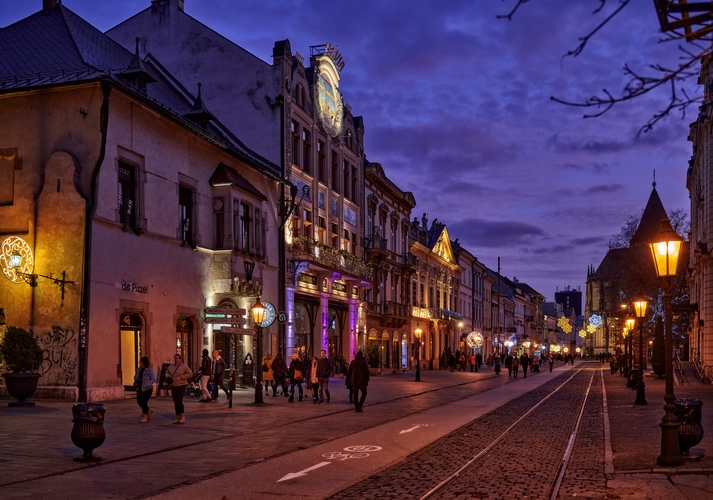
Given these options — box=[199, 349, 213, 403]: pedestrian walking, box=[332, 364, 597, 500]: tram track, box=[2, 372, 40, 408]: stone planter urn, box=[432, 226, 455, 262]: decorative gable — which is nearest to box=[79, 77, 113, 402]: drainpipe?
box=[2, 372, 40, 408]: stone planter urn

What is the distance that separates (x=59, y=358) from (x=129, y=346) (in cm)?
302

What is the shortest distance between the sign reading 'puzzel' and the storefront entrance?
0.78m

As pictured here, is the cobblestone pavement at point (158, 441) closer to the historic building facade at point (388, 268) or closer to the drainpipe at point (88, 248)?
the drainpipe at point (88, 248)

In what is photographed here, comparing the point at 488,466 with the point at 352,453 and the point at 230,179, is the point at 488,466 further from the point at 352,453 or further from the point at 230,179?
the point at 230,179

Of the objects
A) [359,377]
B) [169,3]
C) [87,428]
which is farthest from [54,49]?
[87,428]

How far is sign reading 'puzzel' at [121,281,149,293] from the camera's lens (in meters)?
24.3

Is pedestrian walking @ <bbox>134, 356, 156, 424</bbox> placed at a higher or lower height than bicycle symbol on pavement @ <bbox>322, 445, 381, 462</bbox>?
higher

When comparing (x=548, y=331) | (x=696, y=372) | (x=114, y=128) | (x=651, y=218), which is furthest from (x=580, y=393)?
(x=548, y=331)

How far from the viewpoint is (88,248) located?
22.6m

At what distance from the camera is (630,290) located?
5831 cm

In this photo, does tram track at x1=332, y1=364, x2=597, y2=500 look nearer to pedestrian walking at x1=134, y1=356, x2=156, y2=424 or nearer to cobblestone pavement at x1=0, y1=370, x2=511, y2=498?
cobblestone pavement at x1=0, y1=370, x2=511, y2=498

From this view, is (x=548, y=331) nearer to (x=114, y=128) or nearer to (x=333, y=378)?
(x=333, y=378)

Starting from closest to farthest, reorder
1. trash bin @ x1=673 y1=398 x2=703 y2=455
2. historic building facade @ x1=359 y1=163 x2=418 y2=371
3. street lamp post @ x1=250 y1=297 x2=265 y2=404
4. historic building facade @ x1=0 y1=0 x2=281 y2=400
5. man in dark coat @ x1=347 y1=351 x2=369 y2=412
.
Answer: trash bin @ x1=673 y1=398 x2=703 y2=455
man in dark coat @ x1=347 y1=351 x2=369 y2=412
historic building facade @ x1=0 y1=0 x2=281 y2=400
street lamp post @ x1=250 y1=297 x2=265 y2=404
historic building facade @ x1=359 y1=163 x2=418 y2=371

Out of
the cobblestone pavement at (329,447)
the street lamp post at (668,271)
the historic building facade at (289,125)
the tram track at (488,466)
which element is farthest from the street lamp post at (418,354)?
the street lamp post at (668,271)
